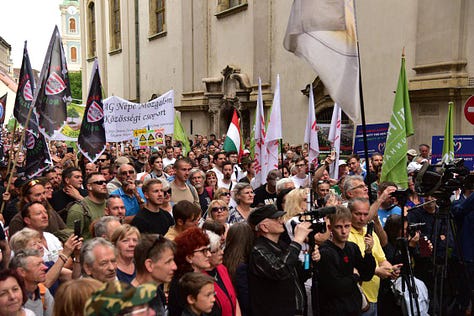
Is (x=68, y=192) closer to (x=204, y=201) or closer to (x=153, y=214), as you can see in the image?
(x=153, y=214)

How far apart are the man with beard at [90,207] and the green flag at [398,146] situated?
10.4ft

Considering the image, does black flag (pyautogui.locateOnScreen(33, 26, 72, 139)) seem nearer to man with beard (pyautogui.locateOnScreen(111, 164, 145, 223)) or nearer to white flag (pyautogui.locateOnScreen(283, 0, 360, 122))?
man with beard (pyautogui.locateOnScreen(111, 164, 145, 223))

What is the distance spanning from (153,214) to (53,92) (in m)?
2.81

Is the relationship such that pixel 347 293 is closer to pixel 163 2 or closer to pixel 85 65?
pixel 163 2

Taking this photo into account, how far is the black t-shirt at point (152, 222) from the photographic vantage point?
17.4 ft

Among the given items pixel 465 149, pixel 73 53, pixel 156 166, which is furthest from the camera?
pixel 73 53

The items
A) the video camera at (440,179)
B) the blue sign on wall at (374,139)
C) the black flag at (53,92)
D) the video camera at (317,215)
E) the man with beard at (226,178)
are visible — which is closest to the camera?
the video camera at (317,215)

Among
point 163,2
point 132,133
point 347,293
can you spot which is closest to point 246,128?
point 132,133

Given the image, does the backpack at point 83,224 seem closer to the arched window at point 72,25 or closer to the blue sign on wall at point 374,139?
the blue sign on wall at point 374,139

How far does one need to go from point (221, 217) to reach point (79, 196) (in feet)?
7.31

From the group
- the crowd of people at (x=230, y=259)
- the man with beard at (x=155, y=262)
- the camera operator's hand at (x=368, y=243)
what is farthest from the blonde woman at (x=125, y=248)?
the camera operator's hand at (x=368, y=243)

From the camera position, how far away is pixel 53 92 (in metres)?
7.22

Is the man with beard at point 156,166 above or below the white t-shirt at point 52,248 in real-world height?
above

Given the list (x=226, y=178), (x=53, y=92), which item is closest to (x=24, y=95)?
(x=53, y=92)
